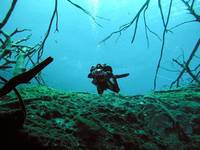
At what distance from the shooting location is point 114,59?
12450 centimetres

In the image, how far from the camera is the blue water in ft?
252

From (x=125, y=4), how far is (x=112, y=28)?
3064cm

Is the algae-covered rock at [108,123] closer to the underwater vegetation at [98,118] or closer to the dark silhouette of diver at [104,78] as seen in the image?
the underwater vegetation at [98,118]

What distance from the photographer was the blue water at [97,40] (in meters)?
76.9

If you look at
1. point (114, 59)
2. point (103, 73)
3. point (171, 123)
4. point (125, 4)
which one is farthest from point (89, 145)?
point (114, 59)

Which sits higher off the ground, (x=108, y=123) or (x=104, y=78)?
(x=104, y=78)

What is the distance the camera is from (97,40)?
115250 millimetres

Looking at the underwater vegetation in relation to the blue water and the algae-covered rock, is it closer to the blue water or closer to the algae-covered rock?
the algae-covered rock

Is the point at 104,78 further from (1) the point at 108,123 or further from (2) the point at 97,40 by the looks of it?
(2) the point at 97,40

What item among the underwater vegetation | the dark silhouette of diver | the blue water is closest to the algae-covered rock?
the underwater vegetation

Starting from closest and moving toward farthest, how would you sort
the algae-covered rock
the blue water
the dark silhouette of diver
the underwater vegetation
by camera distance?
1. the underwater vegetation
2. the algae-covered rock
3. the dark silhouette of diver
4. the blue water

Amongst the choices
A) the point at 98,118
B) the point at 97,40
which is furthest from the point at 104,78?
the point at 97,40

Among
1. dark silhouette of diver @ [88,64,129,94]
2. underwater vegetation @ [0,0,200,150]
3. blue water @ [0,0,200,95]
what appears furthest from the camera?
blue water @ [0,0,200,95]

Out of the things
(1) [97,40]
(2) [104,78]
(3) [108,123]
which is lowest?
(3) [108,123]
